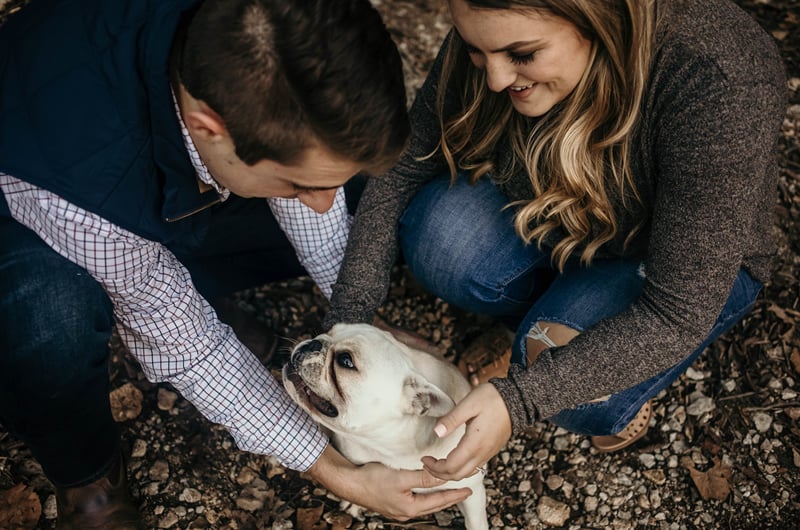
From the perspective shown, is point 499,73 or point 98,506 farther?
point 98,506

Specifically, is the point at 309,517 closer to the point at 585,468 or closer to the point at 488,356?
the point at 488,356

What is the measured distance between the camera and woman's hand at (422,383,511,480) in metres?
1.80

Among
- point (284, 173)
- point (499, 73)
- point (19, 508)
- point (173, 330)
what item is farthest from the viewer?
point (19, 508)

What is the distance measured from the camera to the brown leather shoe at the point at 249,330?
2654mm

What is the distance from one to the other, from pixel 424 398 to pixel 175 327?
2.28 feet

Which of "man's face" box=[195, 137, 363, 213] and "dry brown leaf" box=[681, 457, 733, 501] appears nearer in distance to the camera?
"man's face" box=[195, 137, 363, 213]

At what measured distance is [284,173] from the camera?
1.59 m

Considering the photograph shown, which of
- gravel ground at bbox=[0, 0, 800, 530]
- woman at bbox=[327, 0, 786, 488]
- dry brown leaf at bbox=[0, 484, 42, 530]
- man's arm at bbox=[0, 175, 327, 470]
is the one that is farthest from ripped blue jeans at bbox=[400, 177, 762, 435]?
dry brown leaf at bbox=[0, 484, 42, 530]

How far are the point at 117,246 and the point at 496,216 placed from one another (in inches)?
48.3

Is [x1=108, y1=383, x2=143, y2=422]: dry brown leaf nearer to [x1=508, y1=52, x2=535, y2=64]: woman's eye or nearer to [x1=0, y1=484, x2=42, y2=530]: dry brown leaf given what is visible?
[x1=0, y1=484, x2=42, y2=530]: dry brown leaf

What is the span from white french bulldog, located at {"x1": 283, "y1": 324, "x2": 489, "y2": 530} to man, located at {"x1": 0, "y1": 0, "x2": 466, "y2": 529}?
90 millimetres

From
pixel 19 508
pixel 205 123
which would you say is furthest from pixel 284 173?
pixel 19 508

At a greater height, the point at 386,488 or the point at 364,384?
the point at 364,384

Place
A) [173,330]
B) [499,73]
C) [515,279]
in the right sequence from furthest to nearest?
[515,279], [173,330], [499,73]
